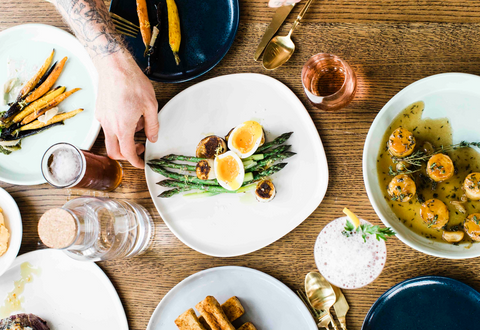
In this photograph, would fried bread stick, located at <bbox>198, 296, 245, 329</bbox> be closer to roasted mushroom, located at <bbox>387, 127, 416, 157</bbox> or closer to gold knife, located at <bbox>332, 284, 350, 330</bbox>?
gold knife, located at <bbox>332, 284, 350, 330</bbox>

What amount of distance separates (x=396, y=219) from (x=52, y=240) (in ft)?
5.59

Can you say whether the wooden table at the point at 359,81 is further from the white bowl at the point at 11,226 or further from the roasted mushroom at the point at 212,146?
the white bowl at the point at 11,226

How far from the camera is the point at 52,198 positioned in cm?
195

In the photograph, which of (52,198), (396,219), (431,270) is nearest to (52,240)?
(52,198)

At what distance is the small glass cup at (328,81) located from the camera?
1605mm

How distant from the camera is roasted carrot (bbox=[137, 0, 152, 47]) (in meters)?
1.75

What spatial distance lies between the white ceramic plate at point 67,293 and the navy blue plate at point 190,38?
1219mm

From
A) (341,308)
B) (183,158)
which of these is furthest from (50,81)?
(341,308)

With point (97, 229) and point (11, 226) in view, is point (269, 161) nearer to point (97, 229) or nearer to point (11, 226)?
point (97, 229)

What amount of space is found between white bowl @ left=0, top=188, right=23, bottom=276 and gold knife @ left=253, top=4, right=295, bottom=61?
166 centimetres

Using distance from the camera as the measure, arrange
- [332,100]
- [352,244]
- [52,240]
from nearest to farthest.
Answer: [52,240], [332,100], [352,244]

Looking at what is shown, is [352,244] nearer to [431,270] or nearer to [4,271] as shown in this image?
[431,270]

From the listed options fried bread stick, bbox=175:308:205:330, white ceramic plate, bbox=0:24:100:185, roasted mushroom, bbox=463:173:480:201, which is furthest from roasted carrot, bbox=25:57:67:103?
roasted mushroom, bbox=463:173:480:201

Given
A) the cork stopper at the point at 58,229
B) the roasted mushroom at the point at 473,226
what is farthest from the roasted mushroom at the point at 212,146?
the roasted mushroom at the point at 473,226
